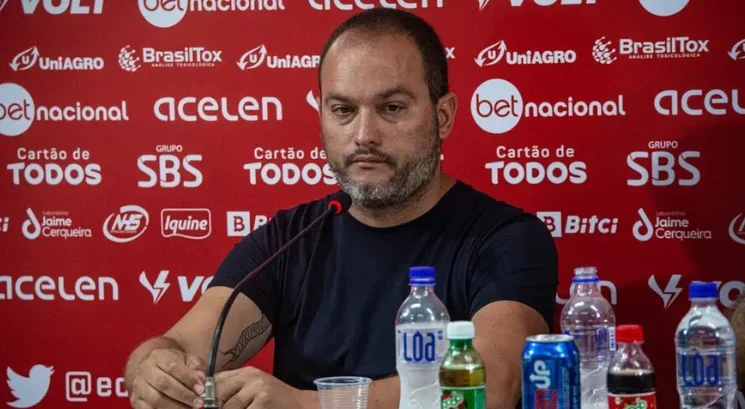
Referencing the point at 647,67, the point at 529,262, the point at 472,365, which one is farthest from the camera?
the point at 647,67

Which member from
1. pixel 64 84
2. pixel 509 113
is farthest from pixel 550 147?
pixel 64 84

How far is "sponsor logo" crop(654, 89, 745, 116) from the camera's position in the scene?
9.22 feet

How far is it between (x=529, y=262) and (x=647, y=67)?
880 millimetres

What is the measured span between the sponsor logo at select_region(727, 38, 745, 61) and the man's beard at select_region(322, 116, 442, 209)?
0.93 metres

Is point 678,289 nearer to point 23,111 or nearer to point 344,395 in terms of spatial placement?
point 344,395

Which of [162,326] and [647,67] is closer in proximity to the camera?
[647,67]

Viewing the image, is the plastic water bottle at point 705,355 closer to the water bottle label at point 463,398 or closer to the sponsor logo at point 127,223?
the water bottle label at point 463,398

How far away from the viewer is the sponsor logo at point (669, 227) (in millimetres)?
2836

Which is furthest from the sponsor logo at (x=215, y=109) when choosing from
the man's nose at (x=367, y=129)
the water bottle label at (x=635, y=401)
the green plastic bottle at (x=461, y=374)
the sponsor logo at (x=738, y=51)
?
the water bottle label at (x=635, y=401)

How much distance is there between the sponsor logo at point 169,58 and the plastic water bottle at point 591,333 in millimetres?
1292

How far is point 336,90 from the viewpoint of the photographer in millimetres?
2371

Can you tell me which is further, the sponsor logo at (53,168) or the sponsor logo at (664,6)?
the sponsor logo at (53,168)

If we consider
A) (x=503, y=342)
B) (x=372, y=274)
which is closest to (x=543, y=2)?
(x=372, y=274)

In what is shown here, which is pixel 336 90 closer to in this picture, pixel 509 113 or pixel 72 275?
pixel 509 113
